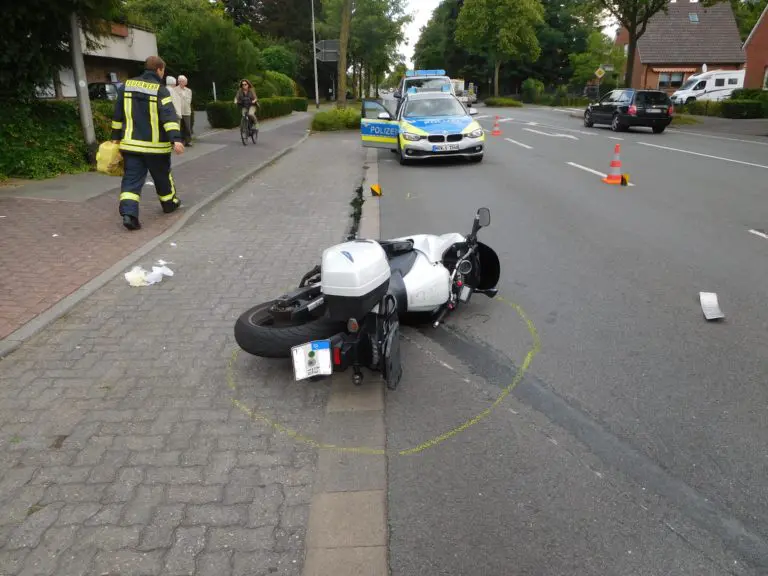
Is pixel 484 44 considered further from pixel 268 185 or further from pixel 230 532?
pixel 230 532

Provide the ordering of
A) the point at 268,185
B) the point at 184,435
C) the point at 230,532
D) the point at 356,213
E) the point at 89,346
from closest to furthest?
the point at 230,532 → the point at 184,435 → the point at 89,346 → the point at 356,213 → the point at 268,185

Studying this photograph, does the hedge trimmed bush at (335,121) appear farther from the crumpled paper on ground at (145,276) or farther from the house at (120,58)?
the crumpled paper on ground at (145,276)

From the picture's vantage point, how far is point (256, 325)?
3.88 metres

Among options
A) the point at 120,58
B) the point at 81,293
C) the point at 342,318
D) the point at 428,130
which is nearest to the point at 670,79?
the point at 120,58

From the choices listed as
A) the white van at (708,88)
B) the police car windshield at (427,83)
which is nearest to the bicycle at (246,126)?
the police car windshield at (427,83)

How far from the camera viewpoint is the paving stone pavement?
2564 millimetres

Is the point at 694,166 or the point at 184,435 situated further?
the point at 694,166

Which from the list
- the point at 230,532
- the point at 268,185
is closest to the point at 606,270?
the point at 230,532

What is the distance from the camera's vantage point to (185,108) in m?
16.4

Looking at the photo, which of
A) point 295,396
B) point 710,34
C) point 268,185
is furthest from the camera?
point 710,34

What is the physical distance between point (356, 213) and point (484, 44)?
2796 inches

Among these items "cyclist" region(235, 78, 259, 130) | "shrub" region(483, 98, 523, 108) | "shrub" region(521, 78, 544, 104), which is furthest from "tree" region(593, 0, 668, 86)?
"shrub" region(521, 78, 544, 104)

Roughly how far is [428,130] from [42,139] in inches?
310

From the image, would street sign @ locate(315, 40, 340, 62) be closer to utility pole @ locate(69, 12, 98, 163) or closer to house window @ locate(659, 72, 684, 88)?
utility pole @ locate(69, 12, 98, 163)
